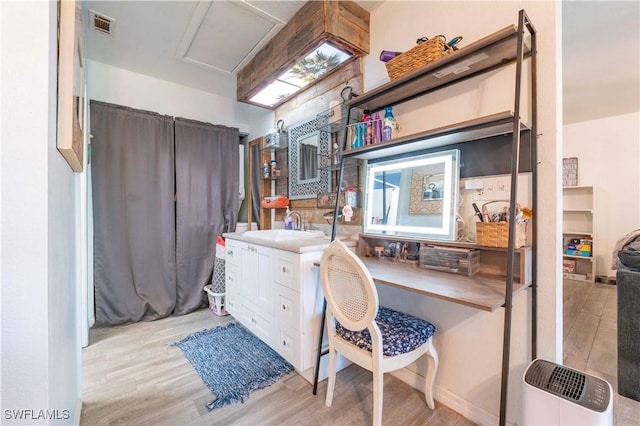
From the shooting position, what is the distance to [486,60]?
1318 millimetres

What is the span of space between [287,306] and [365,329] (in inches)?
23.6

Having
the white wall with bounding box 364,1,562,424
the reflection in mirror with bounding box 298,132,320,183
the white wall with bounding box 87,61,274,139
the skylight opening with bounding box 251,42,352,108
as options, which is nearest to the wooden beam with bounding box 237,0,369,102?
the skylight opening with bounding box 251,42,352,108

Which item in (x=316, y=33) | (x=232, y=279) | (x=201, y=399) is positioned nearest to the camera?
(x=201, y=399)

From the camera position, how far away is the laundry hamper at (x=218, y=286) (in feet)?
9.26

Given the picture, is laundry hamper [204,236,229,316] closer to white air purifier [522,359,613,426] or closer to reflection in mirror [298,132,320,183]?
reflection in mirror [298,132,320,183]

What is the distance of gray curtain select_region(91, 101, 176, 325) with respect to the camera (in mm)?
2533

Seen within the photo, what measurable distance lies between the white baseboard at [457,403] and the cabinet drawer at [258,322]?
951 mm

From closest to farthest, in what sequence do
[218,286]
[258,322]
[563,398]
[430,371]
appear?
[563,398] → [430,371] → [258,322] → [218,286]

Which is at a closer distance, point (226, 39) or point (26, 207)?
point (26, 207)

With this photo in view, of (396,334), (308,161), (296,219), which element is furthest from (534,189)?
(296,219)

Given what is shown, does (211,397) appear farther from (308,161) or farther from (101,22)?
(101,22)

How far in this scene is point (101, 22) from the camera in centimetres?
203

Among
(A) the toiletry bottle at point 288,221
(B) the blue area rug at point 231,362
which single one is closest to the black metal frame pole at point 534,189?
(B) the blue area rug at point 231,362

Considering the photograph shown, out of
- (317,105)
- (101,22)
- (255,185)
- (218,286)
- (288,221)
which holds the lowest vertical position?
(218,286)
